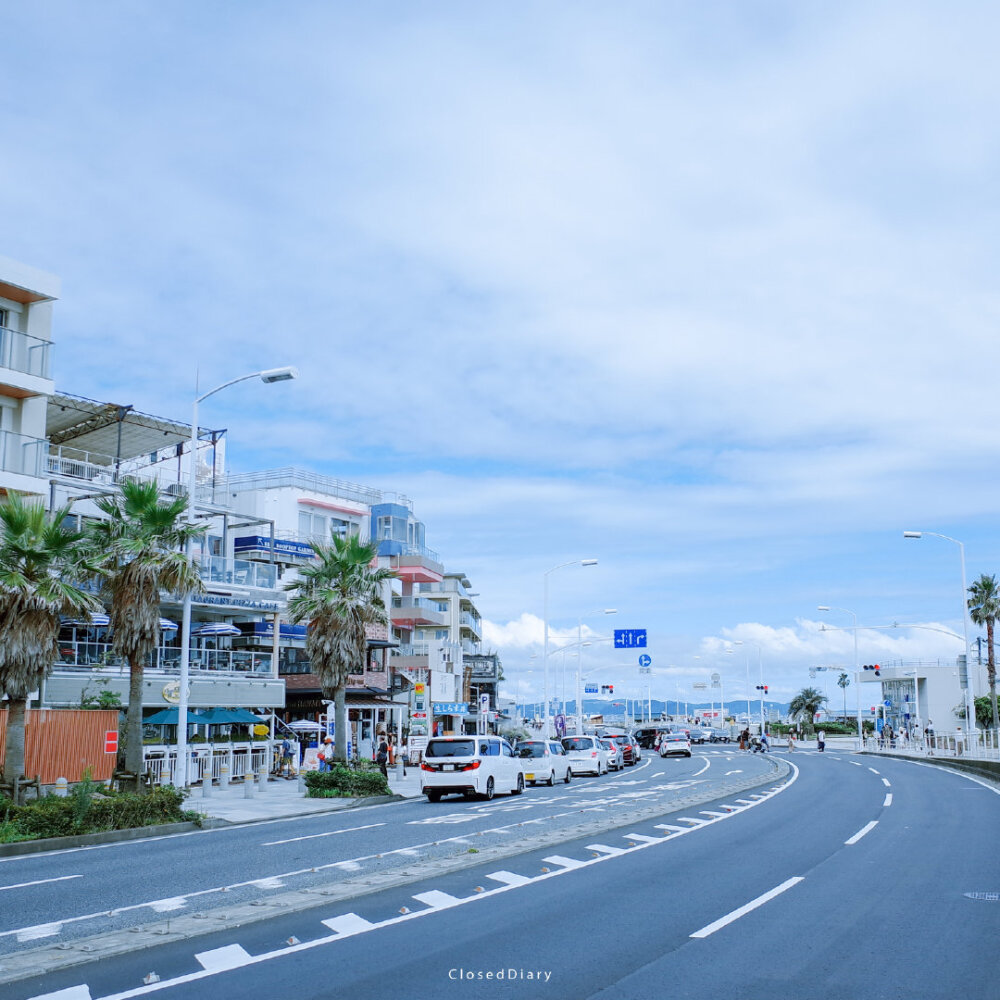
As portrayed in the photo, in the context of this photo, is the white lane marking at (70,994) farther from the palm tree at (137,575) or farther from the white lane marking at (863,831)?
the palm tree at (137,575)

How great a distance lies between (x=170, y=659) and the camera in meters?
38.5

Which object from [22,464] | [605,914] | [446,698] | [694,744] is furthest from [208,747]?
[694,744]

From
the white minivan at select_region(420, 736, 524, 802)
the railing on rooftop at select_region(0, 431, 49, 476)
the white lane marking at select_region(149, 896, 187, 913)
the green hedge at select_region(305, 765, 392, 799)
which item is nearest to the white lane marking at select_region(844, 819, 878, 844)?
the white lane marking at select_region(149, 896, 187, 913)

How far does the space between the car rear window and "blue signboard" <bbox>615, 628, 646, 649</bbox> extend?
112ft

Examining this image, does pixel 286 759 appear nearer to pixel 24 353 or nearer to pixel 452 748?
pixel 452 748

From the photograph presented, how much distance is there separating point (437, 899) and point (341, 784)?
18.0m

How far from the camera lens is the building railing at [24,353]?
30.3m

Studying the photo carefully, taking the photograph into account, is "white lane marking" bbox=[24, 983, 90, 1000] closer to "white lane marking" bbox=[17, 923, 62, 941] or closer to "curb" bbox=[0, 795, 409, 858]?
"white lane marking" bbox=[17, 923, 62, 941]

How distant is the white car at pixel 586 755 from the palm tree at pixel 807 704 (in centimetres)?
9535

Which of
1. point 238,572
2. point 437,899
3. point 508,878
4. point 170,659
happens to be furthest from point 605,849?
point 238,572

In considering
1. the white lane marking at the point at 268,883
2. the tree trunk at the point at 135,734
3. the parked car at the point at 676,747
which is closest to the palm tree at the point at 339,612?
the tree trunk at the point at 135,734

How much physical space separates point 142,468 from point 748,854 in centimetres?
3661

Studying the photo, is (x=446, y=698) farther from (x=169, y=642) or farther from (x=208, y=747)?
(x=208, y=747)

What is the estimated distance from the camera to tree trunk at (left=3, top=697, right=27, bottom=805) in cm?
2067
